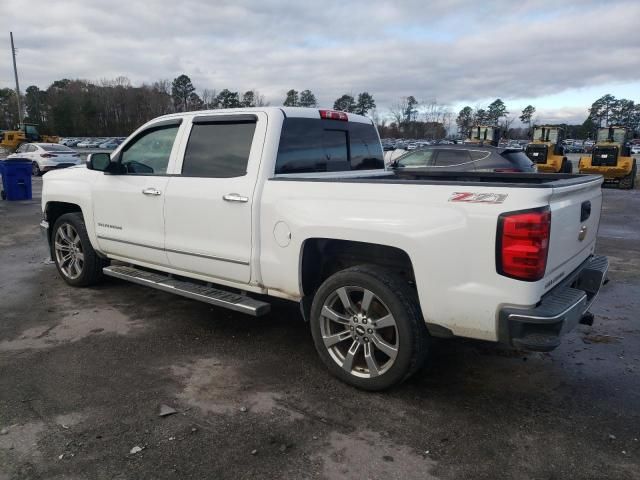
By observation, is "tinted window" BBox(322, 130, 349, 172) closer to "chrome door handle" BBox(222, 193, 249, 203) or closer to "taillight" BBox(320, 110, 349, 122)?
"taillight" BBox(320, 110, 349, 122)

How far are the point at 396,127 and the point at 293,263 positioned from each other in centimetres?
11285

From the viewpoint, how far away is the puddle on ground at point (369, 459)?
277cm

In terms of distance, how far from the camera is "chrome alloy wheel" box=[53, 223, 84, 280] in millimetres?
5898

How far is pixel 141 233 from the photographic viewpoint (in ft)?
16.3

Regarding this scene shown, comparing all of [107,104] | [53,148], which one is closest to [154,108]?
[107,104]

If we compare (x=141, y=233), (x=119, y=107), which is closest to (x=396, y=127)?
(x=119, y=107)

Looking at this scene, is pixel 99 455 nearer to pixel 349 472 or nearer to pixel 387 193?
pixel 349 472

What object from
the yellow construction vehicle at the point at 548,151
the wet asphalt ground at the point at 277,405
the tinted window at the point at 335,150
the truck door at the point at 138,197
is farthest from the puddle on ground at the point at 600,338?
the yellow construction vehicle at the point at 548,151

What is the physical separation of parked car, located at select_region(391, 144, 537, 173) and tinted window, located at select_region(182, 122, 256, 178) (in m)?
6.60

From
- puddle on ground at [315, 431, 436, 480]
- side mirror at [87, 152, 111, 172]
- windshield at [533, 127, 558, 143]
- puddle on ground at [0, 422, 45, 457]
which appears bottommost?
puddle on ground at [315, 431, 436, 480]

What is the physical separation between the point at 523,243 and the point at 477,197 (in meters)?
0.37

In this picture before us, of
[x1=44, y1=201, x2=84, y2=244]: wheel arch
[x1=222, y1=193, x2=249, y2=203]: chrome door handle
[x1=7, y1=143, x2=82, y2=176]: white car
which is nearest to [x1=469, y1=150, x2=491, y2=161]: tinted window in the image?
[x1=44, y1=201, x2=84, y2=244]: wheel arch

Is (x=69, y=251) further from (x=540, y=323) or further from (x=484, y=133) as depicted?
(x=484, y=133)

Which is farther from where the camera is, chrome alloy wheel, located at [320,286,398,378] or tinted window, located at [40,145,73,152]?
tinted window, located at [40,145,73,152]
